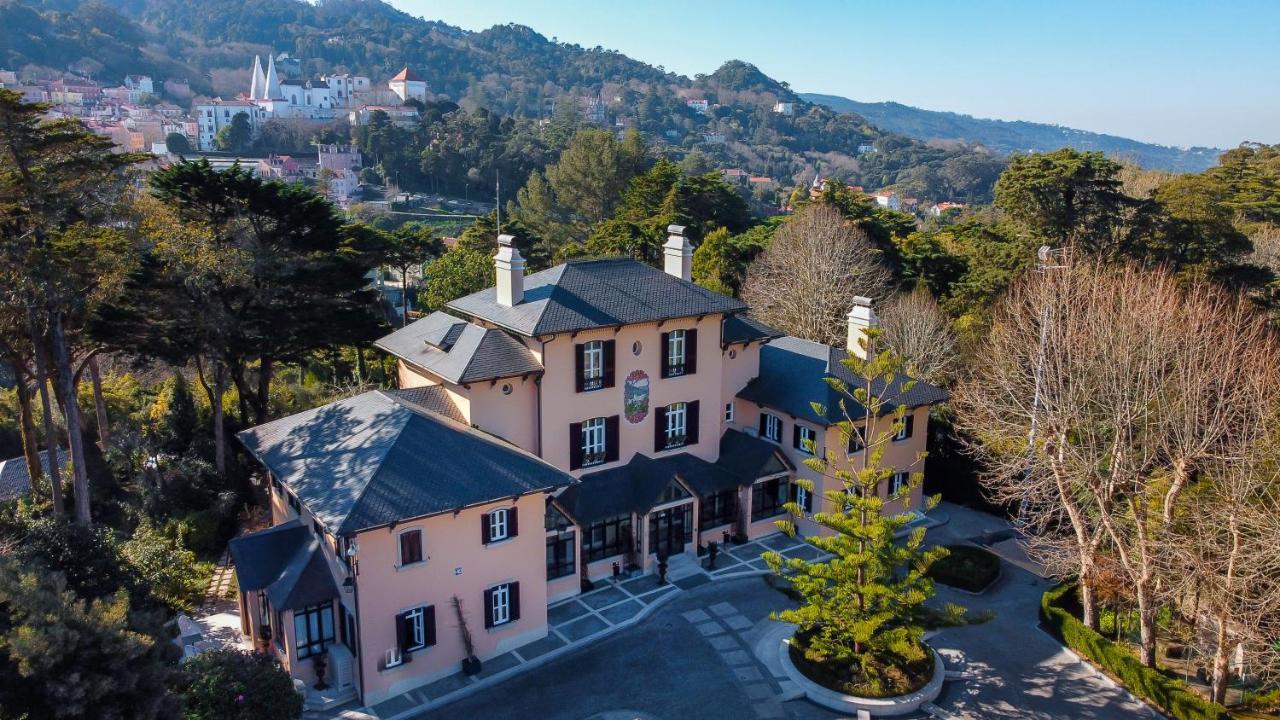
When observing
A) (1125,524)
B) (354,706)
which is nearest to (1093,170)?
(1125,524)

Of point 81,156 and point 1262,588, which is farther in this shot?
point 81,156

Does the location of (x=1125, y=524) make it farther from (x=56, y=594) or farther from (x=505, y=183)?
(x=505, y=183)

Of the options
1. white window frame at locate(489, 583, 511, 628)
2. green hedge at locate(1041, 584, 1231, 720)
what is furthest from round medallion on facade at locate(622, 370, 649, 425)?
green hedge at locate(1041, 584, 1231, 720)

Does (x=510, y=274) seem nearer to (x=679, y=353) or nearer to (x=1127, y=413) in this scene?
(x=679, y=353)

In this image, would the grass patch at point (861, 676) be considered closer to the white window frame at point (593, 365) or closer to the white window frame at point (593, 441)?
the white window frame at point (593, 441)

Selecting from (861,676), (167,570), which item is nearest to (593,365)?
(861,676)

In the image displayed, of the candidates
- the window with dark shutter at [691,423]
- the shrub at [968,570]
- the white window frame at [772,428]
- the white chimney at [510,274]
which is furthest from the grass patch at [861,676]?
the white chimney at [510,274]
